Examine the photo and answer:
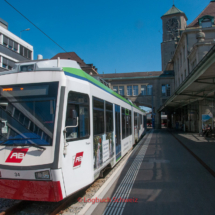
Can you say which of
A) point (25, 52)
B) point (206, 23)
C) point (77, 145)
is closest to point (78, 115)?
point (77, 145)

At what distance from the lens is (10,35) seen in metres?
32.4

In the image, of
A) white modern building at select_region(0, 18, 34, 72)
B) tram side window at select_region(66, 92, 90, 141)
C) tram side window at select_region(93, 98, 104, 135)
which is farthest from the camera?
white modern building at select_region(0, 18, 34, 72)

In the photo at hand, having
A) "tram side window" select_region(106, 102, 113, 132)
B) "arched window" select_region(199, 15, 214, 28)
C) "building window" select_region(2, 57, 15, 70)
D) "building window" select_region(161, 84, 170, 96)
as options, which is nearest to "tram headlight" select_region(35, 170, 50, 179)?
"tram side window" select_region(106, 102, 113, 132)

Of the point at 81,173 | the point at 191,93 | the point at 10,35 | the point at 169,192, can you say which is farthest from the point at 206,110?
the point at 10,35

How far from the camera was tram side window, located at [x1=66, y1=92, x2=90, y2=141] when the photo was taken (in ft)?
14.9

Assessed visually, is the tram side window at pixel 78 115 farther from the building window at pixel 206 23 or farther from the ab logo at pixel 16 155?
the building window at pixel 206 23

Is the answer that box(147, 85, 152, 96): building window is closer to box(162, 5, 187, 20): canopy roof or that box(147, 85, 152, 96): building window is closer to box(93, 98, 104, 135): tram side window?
box(162, 5, 187, 20): canopy roof

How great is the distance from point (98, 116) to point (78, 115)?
1.28m

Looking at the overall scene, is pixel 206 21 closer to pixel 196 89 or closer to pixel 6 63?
pixel 196 89

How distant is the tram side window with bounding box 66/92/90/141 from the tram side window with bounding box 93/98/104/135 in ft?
1.68

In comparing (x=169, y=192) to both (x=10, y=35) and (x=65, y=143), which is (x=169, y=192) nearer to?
(x=65, y=143)

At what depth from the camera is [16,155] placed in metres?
4.32

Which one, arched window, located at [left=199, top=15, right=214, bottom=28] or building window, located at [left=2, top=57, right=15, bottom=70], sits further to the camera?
arched window, located at [left=199, top=15, right=214, bottom=28]

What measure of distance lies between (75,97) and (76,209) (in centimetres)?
228
